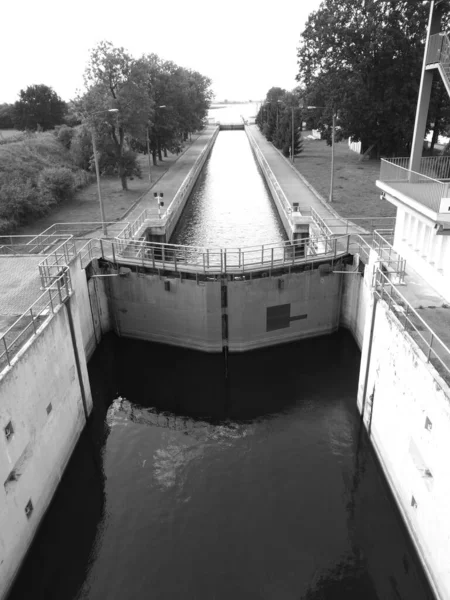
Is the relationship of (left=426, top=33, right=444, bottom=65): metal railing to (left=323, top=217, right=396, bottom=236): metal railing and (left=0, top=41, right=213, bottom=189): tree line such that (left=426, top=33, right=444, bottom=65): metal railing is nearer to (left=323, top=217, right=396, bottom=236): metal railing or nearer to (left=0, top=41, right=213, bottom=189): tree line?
(left=323, top=217, right=396, bottom=236): metal railing

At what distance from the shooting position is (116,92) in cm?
3434

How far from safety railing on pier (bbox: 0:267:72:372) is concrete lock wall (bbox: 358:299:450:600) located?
9.36 metres

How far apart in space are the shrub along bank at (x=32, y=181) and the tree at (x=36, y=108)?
27745mm

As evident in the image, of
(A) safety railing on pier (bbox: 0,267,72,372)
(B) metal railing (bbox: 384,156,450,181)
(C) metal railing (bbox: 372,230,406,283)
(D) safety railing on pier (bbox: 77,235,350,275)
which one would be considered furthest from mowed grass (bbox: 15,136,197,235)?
(B) metal railing (bbox: 384,156,450,181)

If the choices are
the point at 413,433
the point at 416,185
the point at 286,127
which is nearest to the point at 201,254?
the point at 416,185

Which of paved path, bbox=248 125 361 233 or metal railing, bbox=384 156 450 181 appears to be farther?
paved path, bbox=248 125 361 233

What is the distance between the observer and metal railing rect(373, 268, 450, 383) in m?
10.4

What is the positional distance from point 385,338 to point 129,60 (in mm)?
29795

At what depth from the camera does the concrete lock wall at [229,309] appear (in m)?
19.9

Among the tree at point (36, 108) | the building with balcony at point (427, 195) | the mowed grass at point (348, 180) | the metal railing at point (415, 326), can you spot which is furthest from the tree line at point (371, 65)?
the tree at point (36, 108)

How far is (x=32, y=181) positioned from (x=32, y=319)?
2472 cm

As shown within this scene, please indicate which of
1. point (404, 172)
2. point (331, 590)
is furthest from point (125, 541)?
point (404, 172)

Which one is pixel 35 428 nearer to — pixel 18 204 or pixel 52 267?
pixel 52 267

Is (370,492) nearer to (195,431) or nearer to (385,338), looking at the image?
(385,338)
